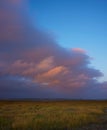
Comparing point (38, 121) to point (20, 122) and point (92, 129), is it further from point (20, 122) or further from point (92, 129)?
point (92, 129)

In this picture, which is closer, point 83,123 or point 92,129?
point 92,129

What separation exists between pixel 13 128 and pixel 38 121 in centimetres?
409

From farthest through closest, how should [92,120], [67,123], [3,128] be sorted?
[92,120], [67,123], [3,128]

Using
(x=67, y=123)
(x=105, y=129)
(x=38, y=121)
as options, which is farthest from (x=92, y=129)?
(x=38, y=121)

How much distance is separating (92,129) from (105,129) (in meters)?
1.40

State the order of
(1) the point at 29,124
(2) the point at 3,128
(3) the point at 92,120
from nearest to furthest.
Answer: (2) the point at 3,128, (1) the point at 29,124, (3) the point at 92,120

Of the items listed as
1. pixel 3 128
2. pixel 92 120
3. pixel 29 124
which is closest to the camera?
pixel 3 128

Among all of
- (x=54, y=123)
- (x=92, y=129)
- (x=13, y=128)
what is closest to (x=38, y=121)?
(x=54, y=123)

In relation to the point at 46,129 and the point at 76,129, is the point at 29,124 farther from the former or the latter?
the point at 76,129

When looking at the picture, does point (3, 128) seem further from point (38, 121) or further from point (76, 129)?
point (76, 129)

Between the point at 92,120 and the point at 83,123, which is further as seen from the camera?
the point at 92,120

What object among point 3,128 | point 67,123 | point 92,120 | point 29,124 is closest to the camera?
point 3,128

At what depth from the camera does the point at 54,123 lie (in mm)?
A: 31422

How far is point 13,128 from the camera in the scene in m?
28.5
